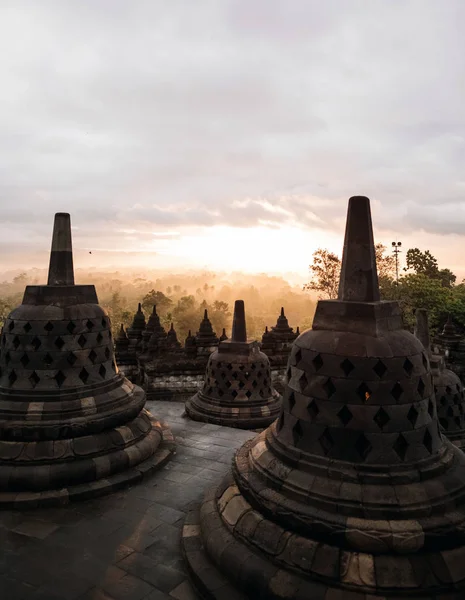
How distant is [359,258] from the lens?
4.13 meters

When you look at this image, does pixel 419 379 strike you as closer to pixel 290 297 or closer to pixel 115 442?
pixel 115 442

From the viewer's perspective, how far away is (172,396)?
1591 cm

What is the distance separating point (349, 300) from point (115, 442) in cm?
399

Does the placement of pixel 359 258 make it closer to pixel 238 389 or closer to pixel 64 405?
pixel 64 405

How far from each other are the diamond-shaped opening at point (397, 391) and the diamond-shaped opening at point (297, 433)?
36.9 inches

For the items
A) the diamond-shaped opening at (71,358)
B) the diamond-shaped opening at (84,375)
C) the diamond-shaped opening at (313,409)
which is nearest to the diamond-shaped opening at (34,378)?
the diamond-shaped opening at (71,358)

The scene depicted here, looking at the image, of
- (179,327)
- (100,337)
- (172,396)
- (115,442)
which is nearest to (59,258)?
(100,337)

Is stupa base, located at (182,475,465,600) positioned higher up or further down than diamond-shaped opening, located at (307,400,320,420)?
further down

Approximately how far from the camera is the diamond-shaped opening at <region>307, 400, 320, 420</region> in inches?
150

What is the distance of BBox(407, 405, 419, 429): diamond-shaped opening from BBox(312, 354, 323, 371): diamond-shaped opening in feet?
3.00

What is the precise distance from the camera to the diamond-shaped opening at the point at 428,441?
377 cm

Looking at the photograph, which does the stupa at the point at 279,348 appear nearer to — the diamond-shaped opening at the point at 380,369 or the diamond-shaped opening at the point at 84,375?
the diamond-shaped opening at the point at 84,375

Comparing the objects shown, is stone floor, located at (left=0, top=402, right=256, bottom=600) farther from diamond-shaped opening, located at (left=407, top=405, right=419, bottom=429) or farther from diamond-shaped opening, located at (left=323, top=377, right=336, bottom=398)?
diamond-shaped opening, located at (left=407, top=405, right=419, bottom=429)

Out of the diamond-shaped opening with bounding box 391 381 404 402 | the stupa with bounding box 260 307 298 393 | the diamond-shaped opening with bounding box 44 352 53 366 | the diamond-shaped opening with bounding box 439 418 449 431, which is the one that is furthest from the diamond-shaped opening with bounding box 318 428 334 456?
the stupa with bounding box 260 307 298 393
